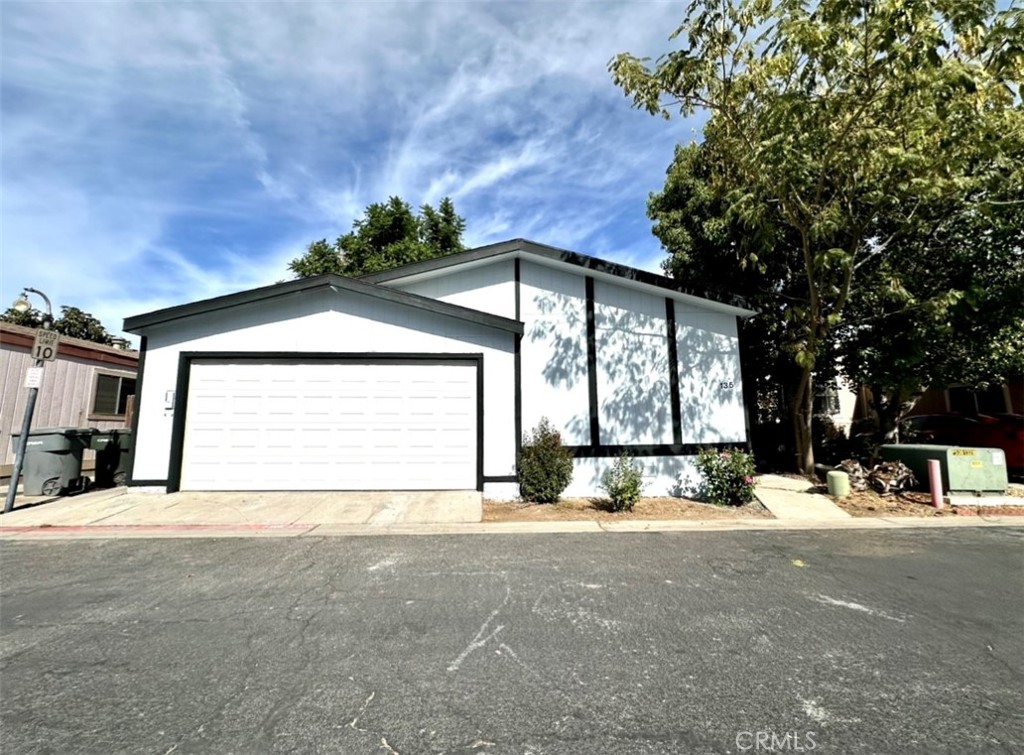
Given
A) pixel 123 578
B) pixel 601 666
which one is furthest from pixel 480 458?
pixel 601 666

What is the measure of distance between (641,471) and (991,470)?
6050 millimetres

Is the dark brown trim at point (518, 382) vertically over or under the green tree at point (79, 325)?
under

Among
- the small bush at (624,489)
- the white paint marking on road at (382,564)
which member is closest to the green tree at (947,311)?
the small bush at (624,489)

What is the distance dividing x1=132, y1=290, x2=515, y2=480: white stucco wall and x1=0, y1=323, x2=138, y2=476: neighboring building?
12.0 feet

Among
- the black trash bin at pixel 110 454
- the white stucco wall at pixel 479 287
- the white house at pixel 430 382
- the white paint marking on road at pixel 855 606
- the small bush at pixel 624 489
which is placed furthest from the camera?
the white stucco wall at pixel 479 287

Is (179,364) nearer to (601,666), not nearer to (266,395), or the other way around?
(266,395)

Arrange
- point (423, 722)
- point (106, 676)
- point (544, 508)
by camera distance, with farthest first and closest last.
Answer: point (544, 508), point (106, 676), point (423, 722)

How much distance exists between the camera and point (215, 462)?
9.36 metres

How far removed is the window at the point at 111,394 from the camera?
13445 millimetres

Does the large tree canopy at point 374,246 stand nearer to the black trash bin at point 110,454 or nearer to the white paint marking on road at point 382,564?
the black trash bin at point 110,454

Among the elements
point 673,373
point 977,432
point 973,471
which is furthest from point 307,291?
point 977,432

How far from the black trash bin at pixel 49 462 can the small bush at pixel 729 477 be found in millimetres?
11631

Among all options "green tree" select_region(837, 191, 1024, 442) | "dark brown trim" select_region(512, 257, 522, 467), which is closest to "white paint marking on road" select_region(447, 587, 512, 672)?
"dark brown trim" select_region(512, 257, 522, 467)

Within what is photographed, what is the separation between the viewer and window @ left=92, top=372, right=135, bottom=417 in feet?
44.1
